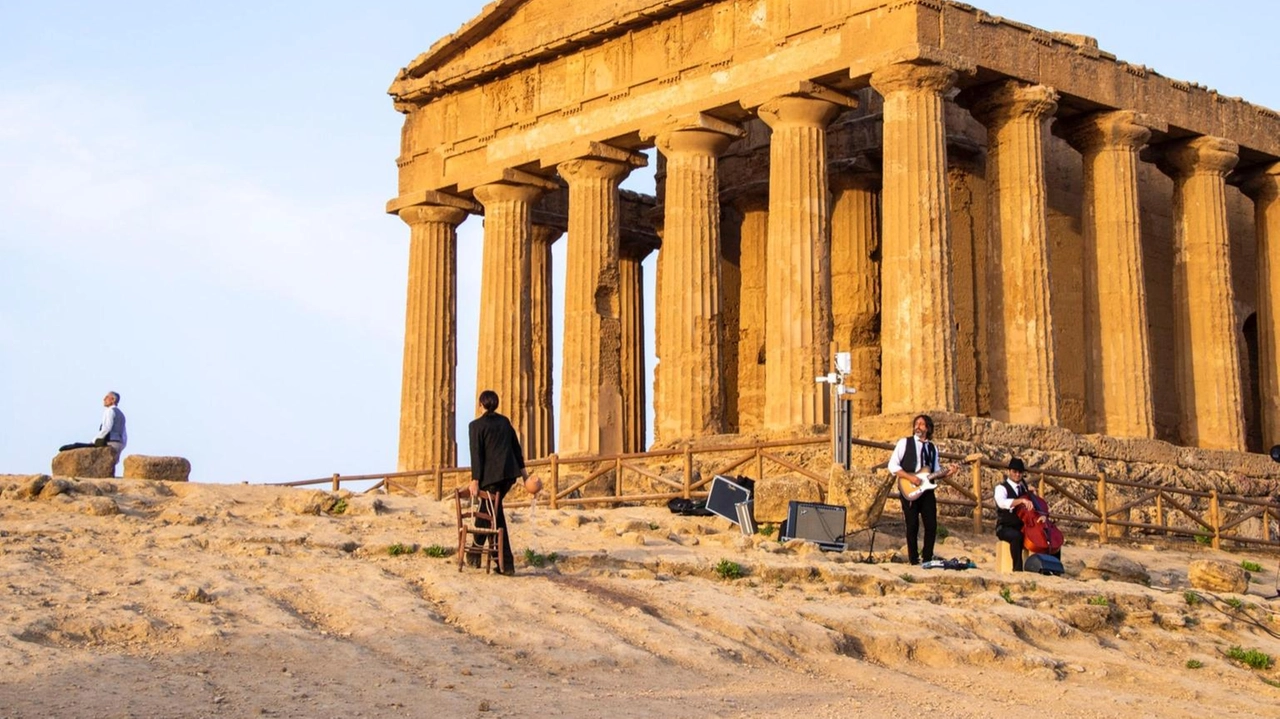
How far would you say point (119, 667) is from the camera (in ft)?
45.3

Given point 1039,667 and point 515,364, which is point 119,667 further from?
point 515,364

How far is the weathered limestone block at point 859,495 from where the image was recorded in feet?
77.5

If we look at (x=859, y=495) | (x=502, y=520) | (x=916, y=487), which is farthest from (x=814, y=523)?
(x=502, y=520)

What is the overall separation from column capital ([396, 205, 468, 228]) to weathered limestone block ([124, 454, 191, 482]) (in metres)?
15.1

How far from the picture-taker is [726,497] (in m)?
24.5

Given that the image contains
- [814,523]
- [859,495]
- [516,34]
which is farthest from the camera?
[516,34]

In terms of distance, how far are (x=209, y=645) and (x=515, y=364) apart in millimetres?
23658

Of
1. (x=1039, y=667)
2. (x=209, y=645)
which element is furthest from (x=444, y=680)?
(x=1039, y=667)

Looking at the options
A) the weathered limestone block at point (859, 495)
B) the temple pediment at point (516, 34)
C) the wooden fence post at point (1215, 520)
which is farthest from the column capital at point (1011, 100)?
the weathered limestone block at point (859, 495)

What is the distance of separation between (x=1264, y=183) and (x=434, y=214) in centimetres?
1664

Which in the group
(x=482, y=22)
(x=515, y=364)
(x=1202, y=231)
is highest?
(x=482, y=22)

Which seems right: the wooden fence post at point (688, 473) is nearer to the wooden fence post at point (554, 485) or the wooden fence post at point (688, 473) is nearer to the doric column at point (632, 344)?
the wooden fence post at point (554, 485)

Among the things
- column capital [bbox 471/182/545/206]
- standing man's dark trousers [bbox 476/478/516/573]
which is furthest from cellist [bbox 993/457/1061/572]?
column capital [bbox 471/182/545/206]

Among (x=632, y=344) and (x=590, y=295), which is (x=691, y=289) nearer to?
(x=590, y=295)
